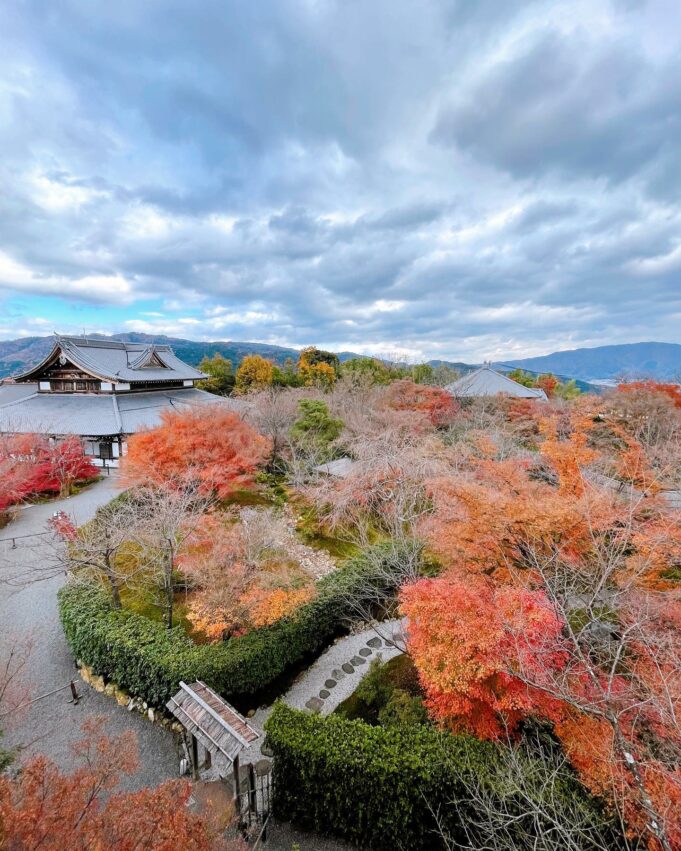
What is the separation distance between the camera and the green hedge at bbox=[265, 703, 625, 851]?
5383mm

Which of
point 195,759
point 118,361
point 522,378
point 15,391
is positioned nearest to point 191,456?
point 195,759

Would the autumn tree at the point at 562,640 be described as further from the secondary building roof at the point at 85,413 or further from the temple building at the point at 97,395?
the temple building at the point at 97,395

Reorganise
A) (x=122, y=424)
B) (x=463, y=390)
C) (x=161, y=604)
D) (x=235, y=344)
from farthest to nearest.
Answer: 1. (x=235, y=344)
2. (x=463, y=390)
3. (x=122, y=424)
4. (x=161, y=604)

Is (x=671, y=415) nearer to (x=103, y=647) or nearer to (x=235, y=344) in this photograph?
(x=103, y=647)

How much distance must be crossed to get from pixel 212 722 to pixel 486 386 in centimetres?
3023

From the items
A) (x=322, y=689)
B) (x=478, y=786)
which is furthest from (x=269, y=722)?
(x=478, y=786)

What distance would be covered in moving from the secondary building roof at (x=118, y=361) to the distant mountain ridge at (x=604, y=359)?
8704 cm

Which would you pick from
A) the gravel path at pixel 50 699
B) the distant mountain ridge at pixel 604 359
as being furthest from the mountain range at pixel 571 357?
the gravel path at pixel 50 699

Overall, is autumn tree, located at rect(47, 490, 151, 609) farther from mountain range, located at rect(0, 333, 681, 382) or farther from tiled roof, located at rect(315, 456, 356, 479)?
mountain range, located at rect(0, 333, 681, 382)

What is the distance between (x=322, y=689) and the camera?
830 centimetres

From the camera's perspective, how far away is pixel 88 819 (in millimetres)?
3486

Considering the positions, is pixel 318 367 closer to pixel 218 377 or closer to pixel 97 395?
pixel 218 377

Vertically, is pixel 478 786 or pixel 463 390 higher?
pixel 463 390

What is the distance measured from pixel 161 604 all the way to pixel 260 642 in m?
3.31
